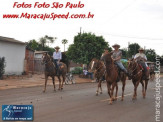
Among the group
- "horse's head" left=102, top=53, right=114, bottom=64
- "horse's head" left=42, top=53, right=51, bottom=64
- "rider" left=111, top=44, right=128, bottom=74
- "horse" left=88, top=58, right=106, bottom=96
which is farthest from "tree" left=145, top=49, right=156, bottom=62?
"horse's head" left=102, top=53, right=114, bottom=64

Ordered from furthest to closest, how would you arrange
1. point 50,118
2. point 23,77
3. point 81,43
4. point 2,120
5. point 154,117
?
point 81,43 < point 23,77 < point 154,117 < point 50,118 < point 2,120

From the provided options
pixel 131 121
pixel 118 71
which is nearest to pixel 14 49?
pixel 118 71

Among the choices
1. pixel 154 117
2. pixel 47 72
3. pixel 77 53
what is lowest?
pixel 154 117

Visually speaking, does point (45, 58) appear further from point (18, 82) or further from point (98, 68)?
point (18, 82)

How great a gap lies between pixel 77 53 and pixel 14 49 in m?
10.2

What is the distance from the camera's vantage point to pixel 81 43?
33.3 metres

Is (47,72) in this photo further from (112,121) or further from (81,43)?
(81,43)

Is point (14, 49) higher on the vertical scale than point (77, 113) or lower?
higher

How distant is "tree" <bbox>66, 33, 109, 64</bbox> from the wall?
887 cm

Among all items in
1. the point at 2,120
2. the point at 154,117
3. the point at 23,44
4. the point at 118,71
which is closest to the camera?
the point at 2,120

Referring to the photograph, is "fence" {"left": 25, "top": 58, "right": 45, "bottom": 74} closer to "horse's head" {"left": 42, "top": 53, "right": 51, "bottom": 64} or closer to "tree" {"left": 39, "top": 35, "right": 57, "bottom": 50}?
"horse's head" {"left": 42, "top": 53, "right": 51, "bottom": 64}

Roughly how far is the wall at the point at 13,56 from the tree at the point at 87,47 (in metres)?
8.87

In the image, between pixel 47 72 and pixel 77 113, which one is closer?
pixel 77 113

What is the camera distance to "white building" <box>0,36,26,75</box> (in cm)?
2567
